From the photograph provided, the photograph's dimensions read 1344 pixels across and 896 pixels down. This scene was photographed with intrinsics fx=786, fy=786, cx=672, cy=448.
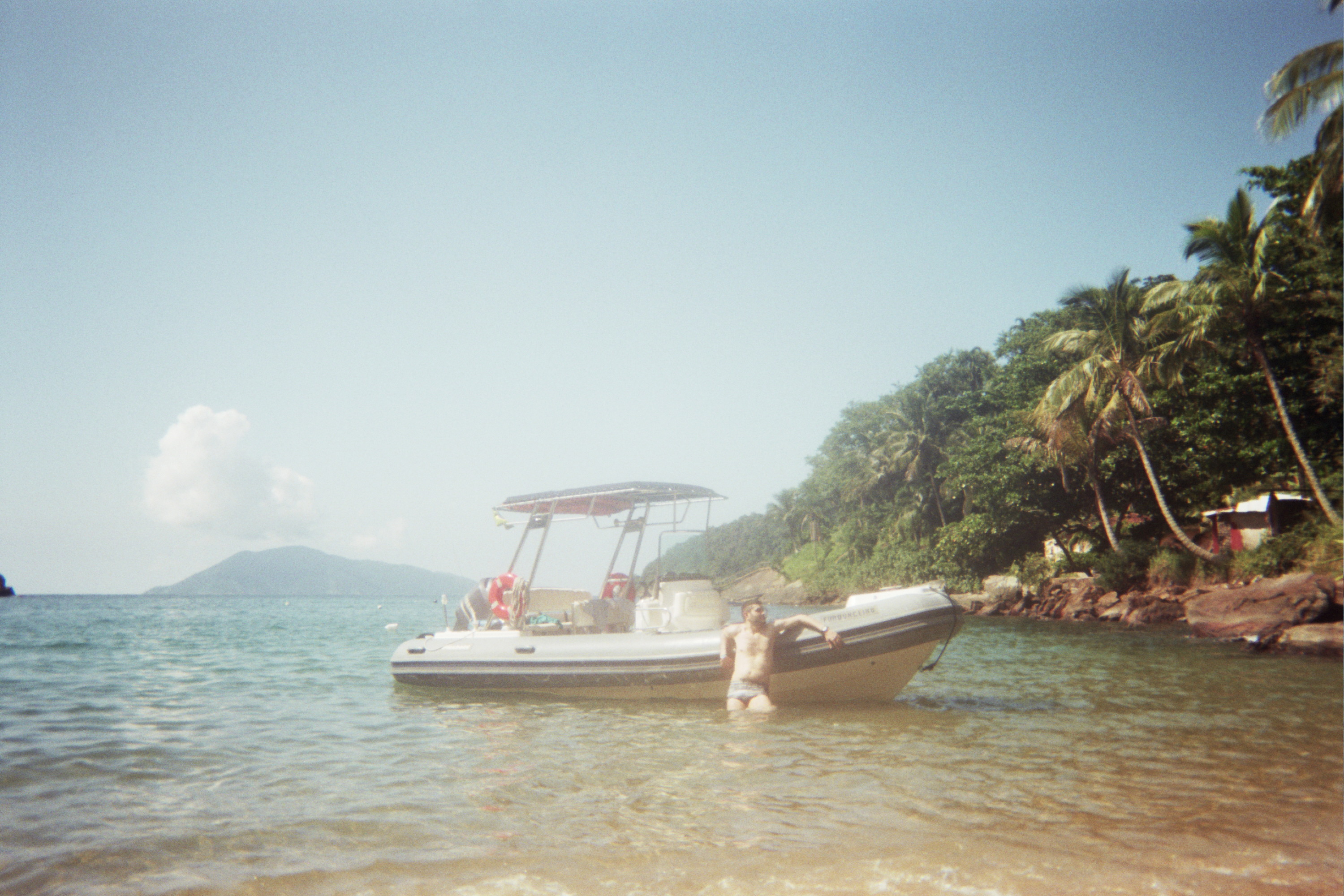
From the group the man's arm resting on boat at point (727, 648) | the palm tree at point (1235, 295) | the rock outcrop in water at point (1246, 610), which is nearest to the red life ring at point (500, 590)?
the man's arm resting on boat at point (727, 648)

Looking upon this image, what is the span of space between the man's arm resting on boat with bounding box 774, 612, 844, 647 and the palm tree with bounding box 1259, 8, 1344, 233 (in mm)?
10770

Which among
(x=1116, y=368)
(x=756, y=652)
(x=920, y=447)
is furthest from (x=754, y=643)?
(x=920, y=447)

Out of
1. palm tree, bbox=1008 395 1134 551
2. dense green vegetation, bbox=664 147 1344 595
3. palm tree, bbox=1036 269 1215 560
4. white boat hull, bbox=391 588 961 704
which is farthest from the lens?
palm tree, bbox=1008 395 1134 551

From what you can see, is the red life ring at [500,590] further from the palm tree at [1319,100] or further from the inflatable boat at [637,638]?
the palm tree at [1319,100]

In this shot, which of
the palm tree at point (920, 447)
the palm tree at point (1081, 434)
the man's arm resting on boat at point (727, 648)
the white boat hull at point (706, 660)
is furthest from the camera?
the palm tree at point (920, 447)

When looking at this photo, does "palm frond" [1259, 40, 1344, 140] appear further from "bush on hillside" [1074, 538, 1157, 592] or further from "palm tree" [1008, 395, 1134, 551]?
"bush on hillside" [1074, 538, 1157, 592]

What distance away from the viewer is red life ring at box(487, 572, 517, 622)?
1005cm

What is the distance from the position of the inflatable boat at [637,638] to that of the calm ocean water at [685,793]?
306 millimetres

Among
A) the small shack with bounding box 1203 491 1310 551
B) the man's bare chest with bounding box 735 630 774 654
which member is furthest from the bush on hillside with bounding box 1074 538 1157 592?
the man's bare chest with bounding box 735 630 774 654

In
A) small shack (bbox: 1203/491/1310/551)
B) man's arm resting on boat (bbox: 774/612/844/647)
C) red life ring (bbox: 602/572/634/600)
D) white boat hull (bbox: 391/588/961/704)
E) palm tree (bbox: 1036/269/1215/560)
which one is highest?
palm tree (bbox: 1036/269/1215/560)

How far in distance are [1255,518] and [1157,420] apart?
4356 mm

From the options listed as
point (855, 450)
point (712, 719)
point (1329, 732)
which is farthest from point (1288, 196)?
point (855, 450)

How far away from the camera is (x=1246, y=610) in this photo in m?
13.3

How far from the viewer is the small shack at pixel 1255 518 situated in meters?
18.6
